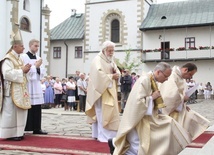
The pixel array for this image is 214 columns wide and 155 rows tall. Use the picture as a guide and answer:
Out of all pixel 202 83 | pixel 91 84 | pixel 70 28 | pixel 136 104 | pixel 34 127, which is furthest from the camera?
pixel 70 28

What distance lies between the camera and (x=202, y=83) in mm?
30484

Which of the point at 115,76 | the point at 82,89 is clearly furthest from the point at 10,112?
the point at 82,89

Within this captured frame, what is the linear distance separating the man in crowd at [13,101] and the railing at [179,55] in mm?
25108

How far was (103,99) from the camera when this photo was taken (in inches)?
257

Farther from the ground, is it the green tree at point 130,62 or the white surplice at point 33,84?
the green tree at point 130,62

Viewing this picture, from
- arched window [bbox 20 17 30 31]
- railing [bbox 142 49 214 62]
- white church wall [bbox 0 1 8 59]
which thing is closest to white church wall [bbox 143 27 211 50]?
railing [bbox 142 49 214 62]

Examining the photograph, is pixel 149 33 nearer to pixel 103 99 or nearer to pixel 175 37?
pixel 175 37

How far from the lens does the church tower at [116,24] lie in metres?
32.4

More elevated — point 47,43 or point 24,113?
point 47,43

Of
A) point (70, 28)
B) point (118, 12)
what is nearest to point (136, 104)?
point (118, 12)

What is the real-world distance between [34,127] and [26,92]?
0.95 m

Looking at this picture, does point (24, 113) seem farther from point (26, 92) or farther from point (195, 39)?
point (195, 39)

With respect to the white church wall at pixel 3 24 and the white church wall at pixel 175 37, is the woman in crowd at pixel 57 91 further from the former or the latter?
the white church wall at pixel 175 37

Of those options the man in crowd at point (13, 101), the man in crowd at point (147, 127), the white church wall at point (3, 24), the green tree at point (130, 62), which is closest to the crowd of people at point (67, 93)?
the man in crowd at point (13, 101)
